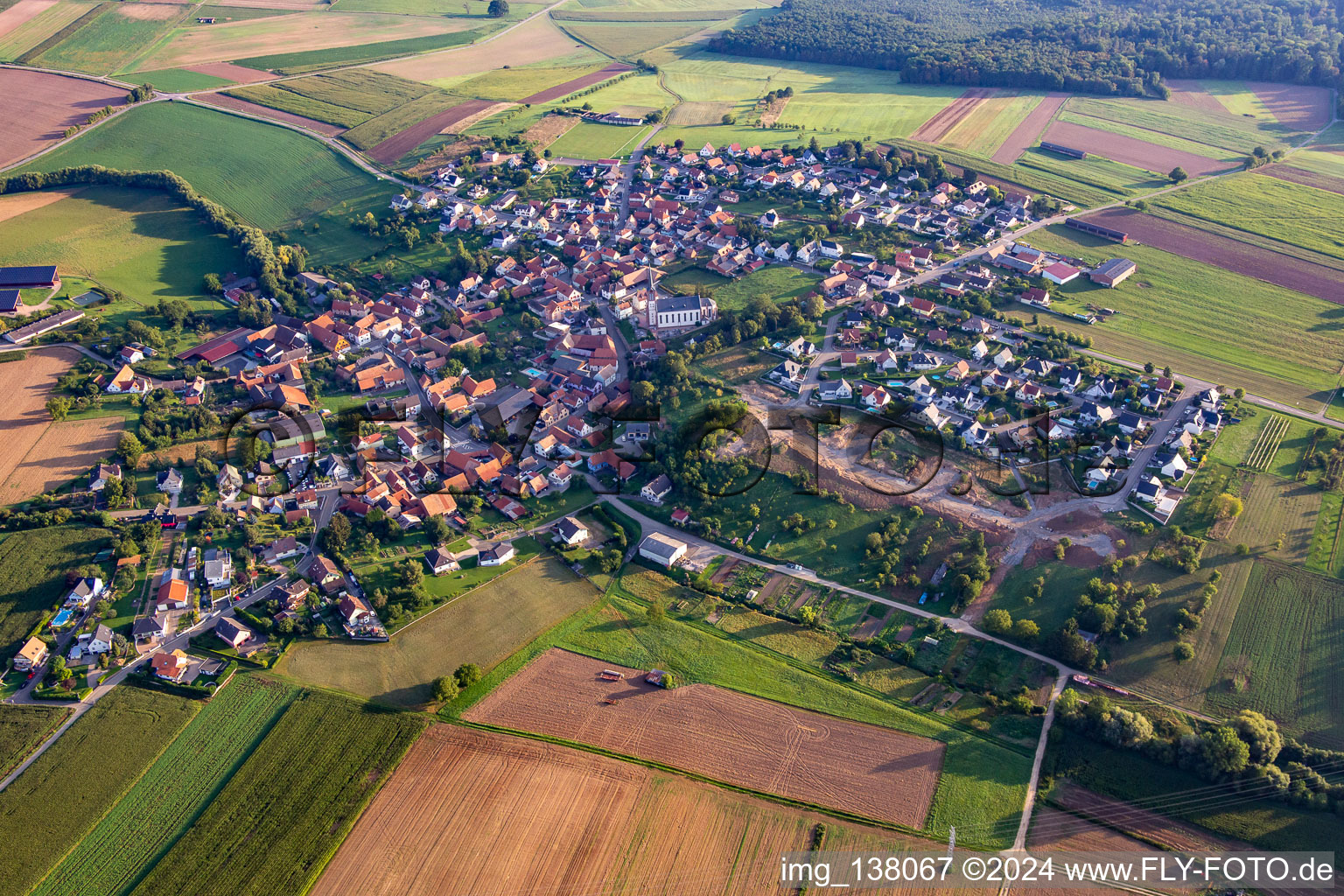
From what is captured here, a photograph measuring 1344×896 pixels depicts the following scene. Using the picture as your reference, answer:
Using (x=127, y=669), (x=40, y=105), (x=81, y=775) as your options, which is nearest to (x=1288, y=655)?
(x=81, y=775)

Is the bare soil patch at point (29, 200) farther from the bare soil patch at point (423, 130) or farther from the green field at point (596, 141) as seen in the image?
the green field at point (596, 141)

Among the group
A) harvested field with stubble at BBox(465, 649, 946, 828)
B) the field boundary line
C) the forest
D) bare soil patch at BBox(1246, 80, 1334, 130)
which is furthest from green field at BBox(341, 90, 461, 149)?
bare soil patch at BBox(1246, 80, 1334, 130)

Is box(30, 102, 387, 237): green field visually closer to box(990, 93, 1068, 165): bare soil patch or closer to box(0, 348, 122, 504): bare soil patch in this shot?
box(0, 348, 122, 504): bare soil patch

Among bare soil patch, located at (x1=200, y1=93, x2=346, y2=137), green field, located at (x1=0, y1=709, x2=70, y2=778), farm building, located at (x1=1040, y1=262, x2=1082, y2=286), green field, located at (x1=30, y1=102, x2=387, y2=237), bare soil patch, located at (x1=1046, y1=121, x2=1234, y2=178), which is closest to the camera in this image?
green field, located at (x1=0, y1=709, x2=70, y2=778)

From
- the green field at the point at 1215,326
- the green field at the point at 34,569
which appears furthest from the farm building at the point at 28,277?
the green field at the point at 1215,326

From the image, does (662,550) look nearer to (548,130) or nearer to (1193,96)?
(548,130)
